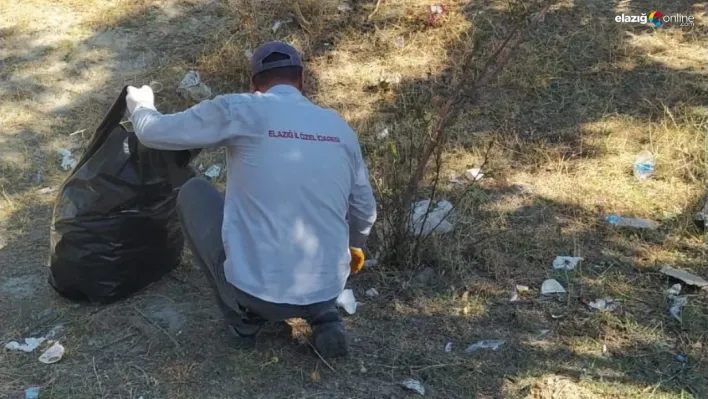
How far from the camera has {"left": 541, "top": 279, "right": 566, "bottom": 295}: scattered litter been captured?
3146 millimetres

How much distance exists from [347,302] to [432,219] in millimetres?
752

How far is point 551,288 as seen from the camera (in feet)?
10.4

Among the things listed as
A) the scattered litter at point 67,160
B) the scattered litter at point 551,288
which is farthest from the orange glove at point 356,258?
the scattered litter at point 67,160

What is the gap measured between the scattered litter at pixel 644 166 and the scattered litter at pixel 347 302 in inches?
73.2

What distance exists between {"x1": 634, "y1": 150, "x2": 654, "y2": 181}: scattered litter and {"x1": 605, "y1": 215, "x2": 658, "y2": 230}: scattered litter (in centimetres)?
44

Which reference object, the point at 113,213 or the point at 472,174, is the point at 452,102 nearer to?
the point at 472,174

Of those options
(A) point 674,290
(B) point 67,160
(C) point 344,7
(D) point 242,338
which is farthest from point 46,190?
(A) point 674,290

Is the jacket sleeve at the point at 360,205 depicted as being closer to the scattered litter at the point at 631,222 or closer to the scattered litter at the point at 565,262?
the scattered litter at the point at 565,262

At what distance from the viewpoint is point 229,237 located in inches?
96.6

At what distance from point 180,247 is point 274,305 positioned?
852mm

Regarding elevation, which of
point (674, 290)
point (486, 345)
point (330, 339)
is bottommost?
point (674, 290)

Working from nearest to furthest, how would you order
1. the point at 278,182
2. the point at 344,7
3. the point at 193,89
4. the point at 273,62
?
the point at 278,182 → the point at 273,62 → the point at 193,89 → the point at 344,7

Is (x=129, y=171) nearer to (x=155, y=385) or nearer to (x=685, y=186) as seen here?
(x=155, y=385)

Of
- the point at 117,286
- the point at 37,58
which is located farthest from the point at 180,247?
the point at 37,58
